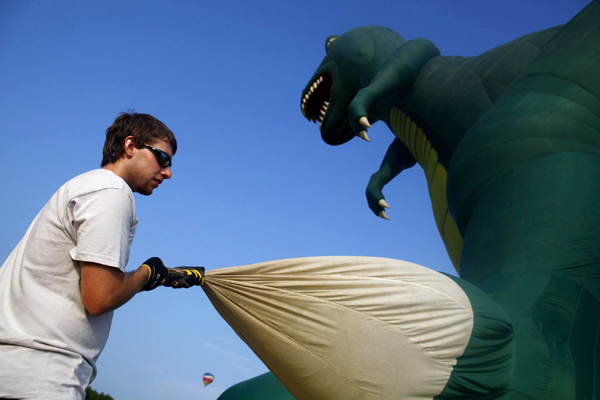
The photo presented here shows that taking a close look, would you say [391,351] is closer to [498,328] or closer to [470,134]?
[498,328]

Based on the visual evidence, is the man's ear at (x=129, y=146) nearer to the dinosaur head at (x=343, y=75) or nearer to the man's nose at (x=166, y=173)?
the man's nose at (x=166, y=173)

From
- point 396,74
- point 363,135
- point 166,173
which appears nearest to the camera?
point 166,173

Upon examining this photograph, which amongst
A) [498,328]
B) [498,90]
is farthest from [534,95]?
[498,328]

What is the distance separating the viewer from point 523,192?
9.41 feet

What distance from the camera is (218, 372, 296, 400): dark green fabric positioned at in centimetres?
267

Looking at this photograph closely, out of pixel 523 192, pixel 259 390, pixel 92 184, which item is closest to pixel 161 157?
pixel 92 184

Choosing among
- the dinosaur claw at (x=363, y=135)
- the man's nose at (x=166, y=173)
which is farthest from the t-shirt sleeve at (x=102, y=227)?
the dinosaur claw at (x=363, y=135)

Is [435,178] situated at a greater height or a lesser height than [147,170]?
lesser

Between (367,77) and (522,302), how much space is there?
11.4 feet

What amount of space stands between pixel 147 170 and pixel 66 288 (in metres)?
0.44

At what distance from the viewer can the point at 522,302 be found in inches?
96.4

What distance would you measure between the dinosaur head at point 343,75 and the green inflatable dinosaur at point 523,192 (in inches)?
30.7

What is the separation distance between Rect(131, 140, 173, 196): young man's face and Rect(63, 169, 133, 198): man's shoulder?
169 millimetres

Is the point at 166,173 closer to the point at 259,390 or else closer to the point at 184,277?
the point at 184,277
